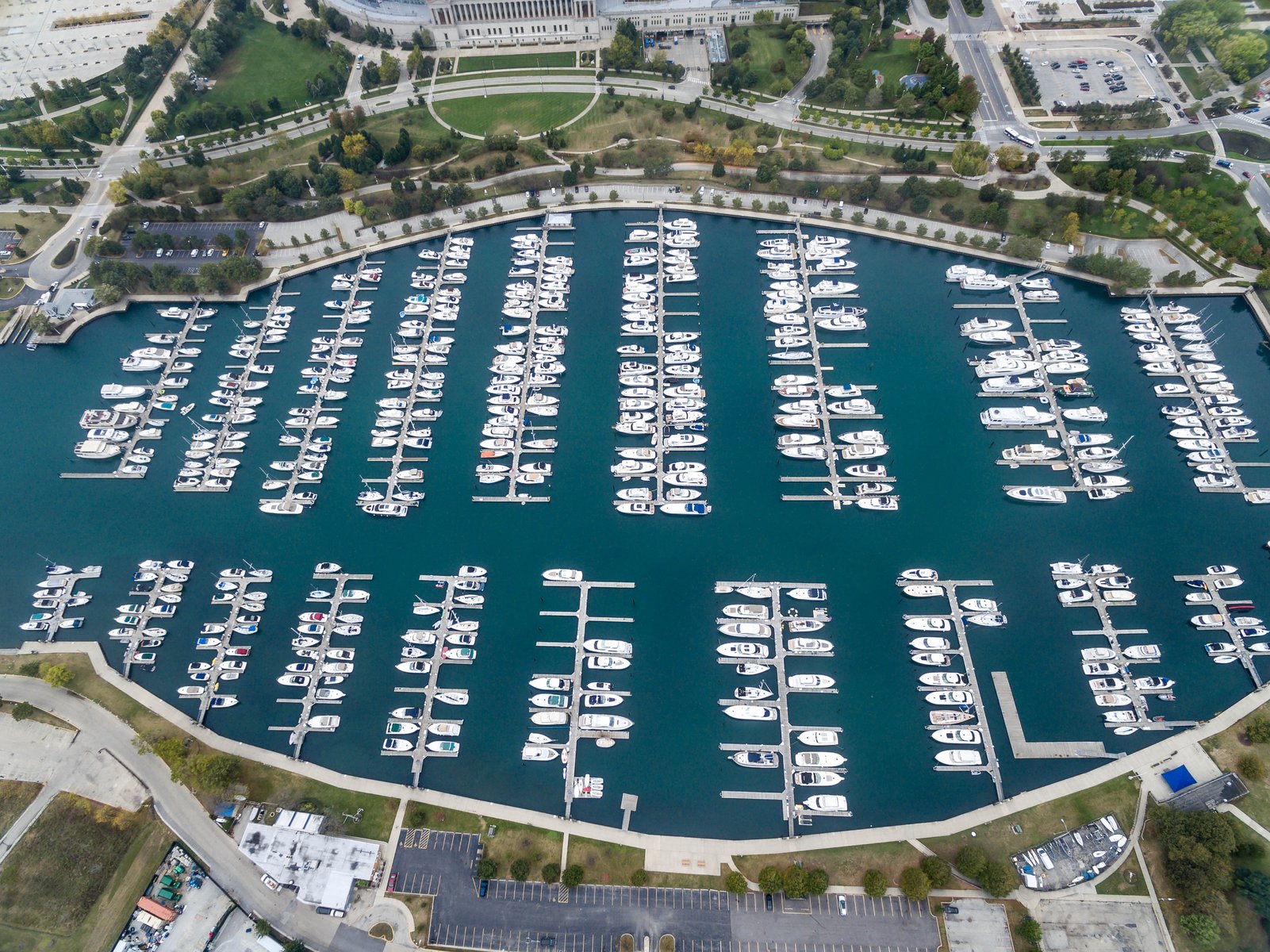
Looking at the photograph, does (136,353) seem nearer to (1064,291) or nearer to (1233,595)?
(1064,291)

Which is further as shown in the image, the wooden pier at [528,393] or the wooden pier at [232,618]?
the wooden pier at [528,393]

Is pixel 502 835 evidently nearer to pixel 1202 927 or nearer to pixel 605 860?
pixel 605 860

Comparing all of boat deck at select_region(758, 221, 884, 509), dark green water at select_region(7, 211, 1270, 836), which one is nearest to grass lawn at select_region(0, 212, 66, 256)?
dark green water at select_region(7, 211, 1270, 836)

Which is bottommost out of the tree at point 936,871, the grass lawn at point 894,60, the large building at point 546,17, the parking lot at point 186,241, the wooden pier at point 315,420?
the tree at point 936,871

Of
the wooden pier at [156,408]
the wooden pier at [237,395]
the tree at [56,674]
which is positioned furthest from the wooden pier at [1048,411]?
the wooden pier at [156,408]

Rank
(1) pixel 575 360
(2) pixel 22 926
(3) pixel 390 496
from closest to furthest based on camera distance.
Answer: (2) pixel 22 926, (3) pixel 390 496, (1) pixel 575 360

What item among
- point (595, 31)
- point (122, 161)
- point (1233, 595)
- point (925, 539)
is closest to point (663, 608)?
point (925, 539)

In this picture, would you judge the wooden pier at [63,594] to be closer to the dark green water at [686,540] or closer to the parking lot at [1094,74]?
the dark green water at [686,540]
